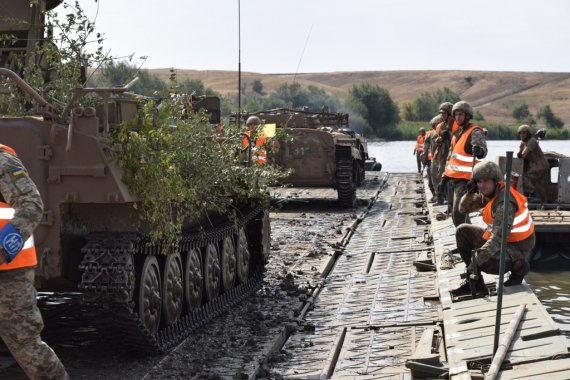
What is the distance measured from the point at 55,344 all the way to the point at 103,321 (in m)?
1.11

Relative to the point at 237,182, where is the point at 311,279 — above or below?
below

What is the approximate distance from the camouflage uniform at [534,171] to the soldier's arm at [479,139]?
6156 millimetres

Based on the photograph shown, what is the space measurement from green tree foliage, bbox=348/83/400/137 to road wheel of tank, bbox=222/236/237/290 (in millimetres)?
69401

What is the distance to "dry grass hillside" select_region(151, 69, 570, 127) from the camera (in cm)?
11864

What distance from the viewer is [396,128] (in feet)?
271

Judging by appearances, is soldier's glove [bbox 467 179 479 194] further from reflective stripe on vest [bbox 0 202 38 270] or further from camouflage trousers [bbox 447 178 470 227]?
reflective stripe on vest [bbox 0 202 38 270]

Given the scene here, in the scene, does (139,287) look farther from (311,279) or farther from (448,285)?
(311,279)

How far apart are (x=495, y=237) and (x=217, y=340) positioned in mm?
2567

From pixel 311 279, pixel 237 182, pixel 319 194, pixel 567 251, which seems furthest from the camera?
pixel 319 194

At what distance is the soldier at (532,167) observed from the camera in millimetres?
20062

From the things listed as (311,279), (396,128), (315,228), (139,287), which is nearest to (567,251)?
(315,228)

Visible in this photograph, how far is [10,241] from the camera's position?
23.1 feet

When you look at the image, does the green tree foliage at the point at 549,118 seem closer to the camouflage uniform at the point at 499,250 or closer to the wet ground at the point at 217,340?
the wet ground at the point at 217,340

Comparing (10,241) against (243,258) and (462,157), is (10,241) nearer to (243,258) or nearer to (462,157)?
(243,258)
